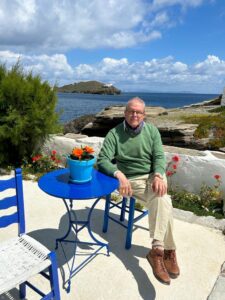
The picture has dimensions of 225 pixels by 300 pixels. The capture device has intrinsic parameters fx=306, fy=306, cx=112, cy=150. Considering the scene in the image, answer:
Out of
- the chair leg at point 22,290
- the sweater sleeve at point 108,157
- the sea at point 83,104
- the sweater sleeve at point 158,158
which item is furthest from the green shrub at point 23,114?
the chair leg at point 22,290

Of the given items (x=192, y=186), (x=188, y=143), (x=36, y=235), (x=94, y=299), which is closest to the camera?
(x=94, y=299)

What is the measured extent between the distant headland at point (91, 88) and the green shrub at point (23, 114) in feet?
354

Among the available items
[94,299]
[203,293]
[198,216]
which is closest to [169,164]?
[198,216]

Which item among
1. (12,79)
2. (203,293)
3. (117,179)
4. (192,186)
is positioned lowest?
(203,293)

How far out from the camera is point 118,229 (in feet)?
13.1

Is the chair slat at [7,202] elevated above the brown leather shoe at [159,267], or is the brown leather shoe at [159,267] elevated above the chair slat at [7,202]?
the chair slat at [7,202]

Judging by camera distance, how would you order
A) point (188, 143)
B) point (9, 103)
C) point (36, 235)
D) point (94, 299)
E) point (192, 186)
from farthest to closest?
point (188, 143) → point (9, 103) → point (192, 186) → point (36, 235) → point (94, 299)

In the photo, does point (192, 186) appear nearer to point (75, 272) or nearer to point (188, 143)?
point (188, 143)

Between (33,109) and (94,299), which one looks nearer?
(94,299)

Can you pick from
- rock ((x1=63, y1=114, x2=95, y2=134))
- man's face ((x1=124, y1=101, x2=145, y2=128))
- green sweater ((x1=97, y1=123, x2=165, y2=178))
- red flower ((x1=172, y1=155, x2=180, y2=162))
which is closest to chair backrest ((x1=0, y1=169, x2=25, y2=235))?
green sweater ((x1=97, y1=123, x2=165, y2=178))

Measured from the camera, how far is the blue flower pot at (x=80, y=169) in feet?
9.24

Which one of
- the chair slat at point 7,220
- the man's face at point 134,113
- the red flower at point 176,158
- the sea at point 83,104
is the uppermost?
the man's face at point 134,113

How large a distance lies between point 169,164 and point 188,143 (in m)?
2.05

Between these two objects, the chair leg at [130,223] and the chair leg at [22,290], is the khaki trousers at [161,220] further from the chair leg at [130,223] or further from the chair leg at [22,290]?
the chair leg at [22,290]
